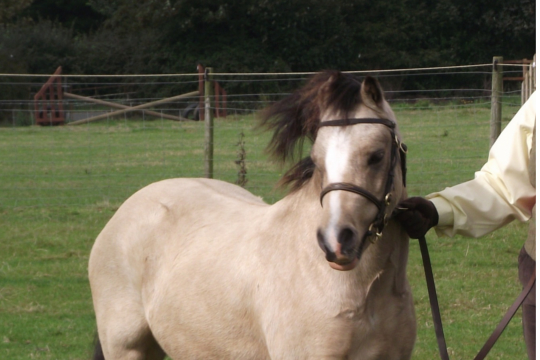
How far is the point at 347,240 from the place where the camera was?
2244 mm

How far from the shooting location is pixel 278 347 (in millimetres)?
2598

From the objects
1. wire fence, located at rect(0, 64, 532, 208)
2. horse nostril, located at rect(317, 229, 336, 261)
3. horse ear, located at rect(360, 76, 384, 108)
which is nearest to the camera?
horse nostril, located at rect(317, 229, 336, 261)

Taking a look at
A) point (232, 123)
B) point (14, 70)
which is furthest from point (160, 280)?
point (14, 70)

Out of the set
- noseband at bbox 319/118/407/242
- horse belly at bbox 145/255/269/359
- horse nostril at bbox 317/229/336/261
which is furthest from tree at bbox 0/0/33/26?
horse nostril at bbox 317/229/336/261

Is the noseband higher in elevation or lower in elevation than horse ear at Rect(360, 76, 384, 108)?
lower

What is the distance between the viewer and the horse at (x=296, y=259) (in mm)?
2373

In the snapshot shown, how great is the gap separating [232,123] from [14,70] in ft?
49.9

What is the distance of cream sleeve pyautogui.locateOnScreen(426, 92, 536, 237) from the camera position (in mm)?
2590

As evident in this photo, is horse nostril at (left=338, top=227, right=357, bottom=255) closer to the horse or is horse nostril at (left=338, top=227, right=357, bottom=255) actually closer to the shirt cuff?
the horse

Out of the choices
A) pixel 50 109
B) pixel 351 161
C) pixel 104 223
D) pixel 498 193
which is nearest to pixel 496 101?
pixel 104 223

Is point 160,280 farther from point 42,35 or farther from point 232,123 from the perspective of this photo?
point 42,35

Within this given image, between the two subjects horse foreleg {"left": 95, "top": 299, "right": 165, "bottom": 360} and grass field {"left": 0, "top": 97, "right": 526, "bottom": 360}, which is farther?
grass field {"left": 0, "top": 97, "right": 526, "bottom": 360}

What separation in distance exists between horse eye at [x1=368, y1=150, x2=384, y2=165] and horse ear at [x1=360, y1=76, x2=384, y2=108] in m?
0.19

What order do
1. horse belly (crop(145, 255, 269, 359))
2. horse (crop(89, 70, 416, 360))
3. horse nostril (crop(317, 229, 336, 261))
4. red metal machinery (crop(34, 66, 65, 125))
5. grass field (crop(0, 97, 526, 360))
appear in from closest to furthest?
horse nostril (crop(317, 229, 336, 261)) < horse (crop(89, 70, 416, 360)) < horse belly (crop(145, 255, 269, 359)) < grass field (crop(0, 97, 526, 360)) < red metal machinery (crop(34, 66, 65, 125))
